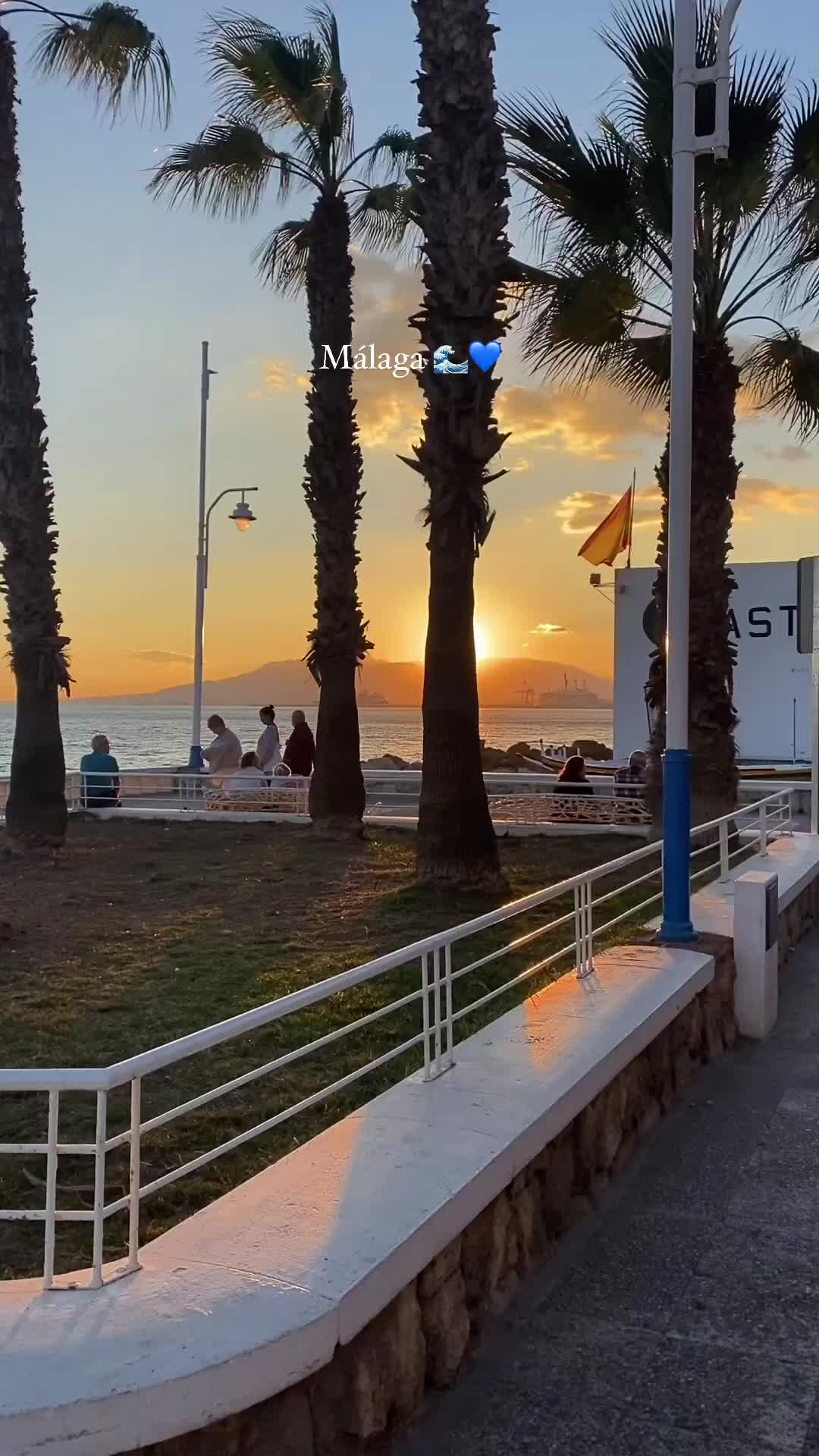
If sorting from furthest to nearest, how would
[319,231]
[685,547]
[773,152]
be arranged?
[319,231] < [773,152] < [685,547]

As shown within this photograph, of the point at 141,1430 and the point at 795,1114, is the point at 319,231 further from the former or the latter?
the point at 141,1430

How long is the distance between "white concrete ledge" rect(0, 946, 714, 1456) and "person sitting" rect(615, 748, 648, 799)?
12.0 meters

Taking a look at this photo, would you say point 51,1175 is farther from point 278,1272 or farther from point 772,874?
point 772,874

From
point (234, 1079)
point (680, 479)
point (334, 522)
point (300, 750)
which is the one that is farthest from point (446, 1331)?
point (300, 750)

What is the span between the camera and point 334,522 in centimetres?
1560

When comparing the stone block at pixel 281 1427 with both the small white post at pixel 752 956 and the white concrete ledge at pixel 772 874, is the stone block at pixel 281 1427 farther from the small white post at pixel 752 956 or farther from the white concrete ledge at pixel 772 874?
the white concrete ledge at pixel 772 874

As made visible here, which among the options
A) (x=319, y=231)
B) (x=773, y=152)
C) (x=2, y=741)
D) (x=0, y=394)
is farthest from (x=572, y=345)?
(x=2, y=741)

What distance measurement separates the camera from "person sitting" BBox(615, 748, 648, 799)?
660 inches

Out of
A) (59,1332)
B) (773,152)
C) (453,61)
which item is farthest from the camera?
(773,152)

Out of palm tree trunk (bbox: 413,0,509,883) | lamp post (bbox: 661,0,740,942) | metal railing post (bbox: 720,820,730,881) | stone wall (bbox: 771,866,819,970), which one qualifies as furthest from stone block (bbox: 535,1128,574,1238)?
palm tree trunk (bbox: 413,0,509,883)

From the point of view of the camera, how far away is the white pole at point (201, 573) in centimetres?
2669

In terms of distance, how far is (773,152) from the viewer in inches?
506

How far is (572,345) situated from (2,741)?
106 m

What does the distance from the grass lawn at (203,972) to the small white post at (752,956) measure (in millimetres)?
1140
